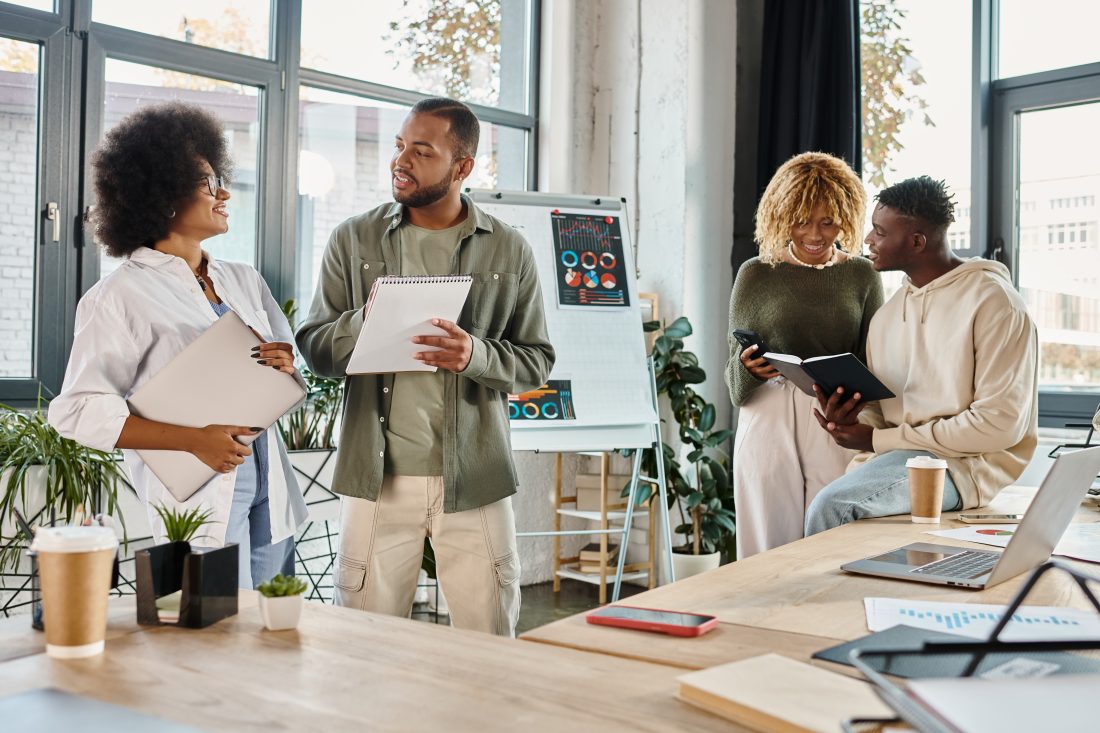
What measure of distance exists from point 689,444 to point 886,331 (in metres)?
2.05

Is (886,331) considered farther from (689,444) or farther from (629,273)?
(689,444)

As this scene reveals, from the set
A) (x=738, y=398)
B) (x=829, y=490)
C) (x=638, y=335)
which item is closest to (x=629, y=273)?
(x=638, y=335)

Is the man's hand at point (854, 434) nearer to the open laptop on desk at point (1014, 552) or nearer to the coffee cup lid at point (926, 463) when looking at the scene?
the coffee cup lid at point (926, 463)

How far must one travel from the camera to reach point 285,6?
411cm

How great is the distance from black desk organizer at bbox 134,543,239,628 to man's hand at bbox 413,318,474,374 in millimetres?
815

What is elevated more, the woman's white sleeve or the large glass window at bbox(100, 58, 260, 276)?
the large glass window at bbox(100, 58, 260, 276)

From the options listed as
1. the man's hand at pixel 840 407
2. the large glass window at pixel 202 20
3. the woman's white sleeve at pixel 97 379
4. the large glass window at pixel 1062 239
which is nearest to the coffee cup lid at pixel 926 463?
the man's hand at pixel 840 407

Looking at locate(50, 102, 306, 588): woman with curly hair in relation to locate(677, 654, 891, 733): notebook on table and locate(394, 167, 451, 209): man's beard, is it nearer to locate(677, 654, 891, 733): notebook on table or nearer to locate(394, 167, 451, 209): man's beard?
locate(394, 167, 451, 209): man's beard

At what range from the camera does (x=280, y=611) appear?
117 cm

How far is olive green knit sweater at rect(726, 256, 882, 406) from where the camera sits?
287 centimetres

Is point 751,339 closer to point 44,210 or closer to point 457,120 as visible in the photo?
point 457,120

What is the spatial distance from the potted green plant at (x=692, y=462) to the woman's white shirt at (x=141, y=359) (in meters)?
2.47

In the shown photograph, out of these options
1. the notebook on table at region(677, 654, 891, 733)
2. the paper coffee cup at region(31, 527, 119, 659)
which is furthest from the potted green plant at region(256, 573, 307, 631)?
the notebook on table at region(677, 654, 891, 733)

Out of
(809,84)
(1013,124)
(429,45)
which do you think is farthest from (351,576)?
(1013,124)
